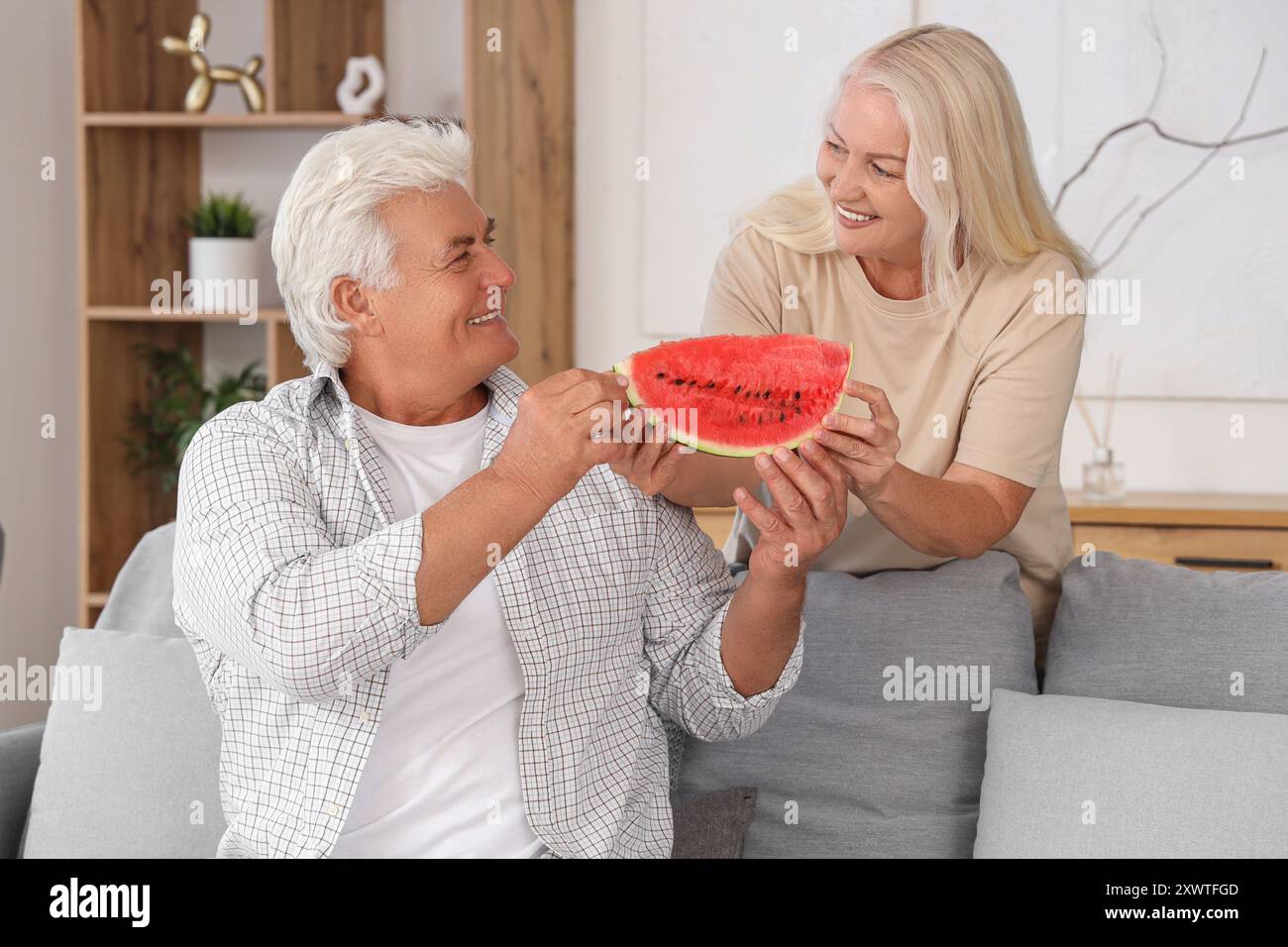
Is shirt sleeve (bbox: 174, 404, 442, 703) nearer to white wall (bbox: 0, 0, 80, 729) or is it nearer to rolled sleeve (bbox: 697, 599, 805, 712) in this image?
rolled sleeve (bbox: 697, 599, 805, 712)

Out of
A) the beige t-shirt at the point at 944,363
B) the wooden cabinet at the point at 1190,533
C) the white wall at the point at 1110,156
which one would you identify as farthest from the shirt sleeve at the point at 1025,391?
the white wall at the point at 1110,156

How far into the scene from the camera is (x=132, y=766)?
83.0 inches

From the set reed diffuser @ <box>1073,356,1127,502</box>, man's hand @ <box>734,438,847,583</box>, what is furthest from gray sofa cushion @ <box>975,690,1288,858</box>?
reed diffuser @ <box>1073,356,1127,502</box>

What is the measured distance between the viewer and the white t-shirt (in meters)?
1.66

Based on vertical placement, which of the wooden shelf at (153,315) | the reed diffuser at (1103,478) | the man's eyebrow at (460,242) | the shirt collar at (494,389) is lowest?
the reed diffuser at (1103,478)

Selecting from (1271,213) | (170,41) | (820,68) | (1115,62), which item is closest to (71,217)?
(170,41)

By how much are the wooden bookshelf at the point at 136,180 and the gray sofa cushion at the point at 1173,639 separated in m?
2.72

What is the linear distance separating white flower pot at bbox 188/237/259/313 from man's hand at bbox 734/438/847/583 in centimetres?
289

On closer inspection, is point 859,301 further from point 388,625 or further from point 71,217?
point 71,217

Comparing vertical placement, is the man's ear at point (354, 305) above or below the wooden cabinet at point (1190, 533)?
above

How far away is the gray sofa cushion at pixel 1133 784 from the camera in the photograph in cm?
175

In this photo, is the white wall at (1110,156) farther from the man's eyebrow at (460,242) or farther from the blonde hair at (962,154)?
the man's eyebrow at (460,242)

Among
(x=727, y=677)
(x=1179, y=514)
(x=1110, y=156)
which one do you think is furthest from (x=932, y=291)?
(x=1110, y=156)

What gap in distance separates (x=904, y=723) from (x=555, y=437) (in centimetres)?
91
